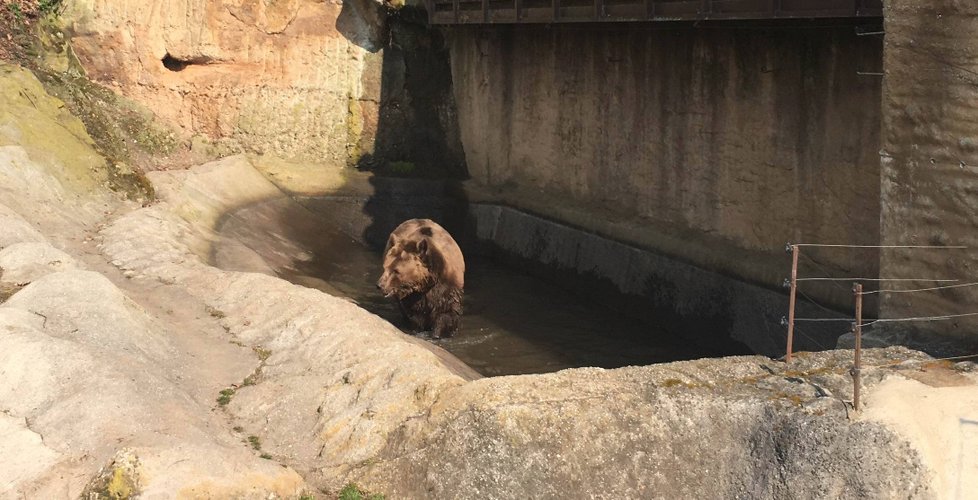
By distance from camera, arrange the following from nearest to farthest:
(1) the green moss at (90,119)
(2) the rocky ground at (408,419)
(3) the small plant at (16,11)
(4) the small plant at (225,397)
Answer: (2) the rocky ground at (408,419) < (4) the small plant at (225,397) < (1) the green moss at (90,119) < (3) the small plant at (16,11)

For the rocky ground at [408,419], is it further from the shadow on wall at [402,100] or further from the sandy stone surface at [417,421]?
the shadow on wall at [402,100]

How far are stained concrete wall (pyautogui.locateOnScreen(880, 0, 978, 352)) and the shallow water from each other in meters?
5.20

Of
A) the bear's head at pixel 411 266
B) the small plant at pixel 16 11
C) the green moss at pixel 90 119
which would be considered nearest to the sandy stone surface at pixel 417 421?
the bear's head at pixel 411 266

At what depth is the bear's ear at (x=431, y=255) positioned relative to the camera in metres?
15.1

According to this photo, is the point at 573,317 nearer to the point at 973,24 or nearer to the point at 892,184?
the point at 892,184

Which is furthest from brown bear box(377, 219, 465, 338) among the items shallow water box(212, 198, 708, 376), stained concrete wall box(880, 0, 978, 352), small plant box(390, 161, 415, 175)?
small plant box(390, 161, 415, 175)

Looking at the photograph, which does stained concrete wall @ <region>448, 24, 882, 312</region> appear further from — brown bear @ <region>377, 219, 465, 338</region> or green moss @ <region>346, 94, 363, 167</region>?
brown bear @ <region>377, 219, 465, 338</region>

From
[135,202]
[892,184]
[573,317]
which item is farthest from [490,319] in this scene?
[892,184]

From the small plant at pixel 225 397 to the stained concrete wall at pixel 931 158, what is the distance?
242 inches

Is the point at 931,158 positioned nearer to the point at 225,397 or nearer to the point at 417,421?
the point at 417,421

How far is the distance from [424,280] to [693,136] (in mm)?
4860

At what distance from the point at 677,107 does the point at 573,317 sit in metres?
3.70

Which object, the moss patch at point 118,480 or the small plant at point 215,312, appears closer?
the moss patch at point 118,480

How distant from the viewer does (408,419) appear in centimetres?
893
